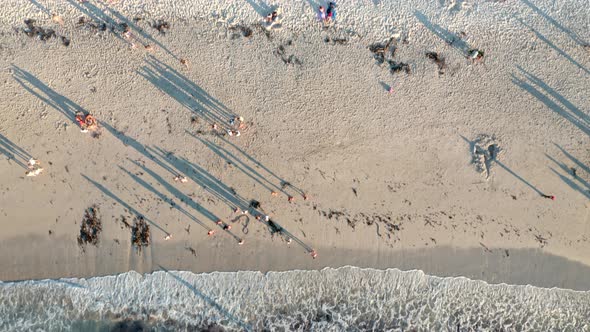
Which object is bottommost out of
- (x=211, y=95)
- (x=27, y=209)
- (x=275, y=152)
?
(x=27, y=209)

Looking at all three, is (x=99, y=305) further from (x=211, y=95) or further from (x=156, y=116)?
(x=211, y=95)

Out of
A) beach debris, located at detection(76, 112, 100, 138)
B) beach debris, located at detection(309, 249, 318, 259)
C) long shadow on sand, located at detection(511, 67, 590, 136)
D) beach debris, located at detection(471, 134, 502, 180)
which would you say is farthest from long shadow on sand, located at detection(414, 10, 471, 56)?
beach debris, located at detection(76, 112, 100, 138)

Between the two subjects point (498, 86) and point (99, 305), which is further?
point (498, 86)

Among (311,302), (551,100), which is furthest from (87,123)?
(551,100)

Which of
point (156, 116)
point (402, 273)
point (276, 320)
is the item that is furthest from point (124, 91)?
point (402, 273)

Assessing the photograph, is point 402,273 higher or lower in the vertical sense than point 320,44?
lower

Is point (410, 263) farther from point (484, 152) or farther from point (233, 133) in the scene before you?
point (233, 133)

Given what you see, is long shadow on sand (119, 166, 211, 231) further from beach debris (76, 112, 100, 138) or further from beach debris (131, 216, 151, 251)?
beach debris (76, 112, 100, 138)
